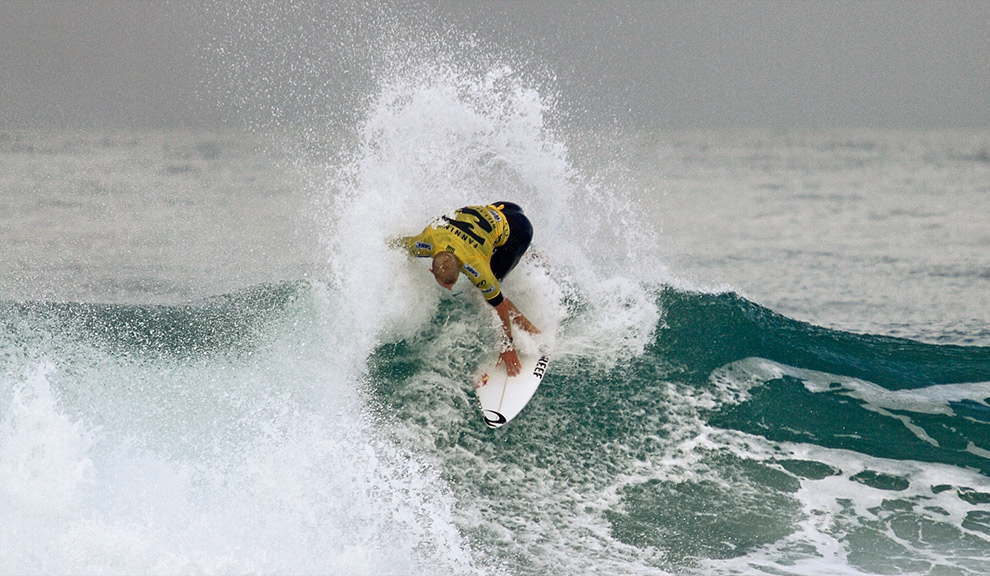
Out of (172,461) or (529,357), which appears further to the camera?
(529,357)

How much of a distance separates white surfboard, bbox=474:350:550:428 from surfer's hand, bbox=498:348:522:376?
0.04 metres

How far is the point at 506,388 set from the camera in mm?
5539

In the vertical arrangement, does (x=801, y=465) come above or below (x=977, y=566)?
above

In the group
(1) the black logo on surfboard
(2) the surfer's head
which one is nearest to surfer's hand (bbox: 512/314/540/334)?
(1) the black logo on surfboard

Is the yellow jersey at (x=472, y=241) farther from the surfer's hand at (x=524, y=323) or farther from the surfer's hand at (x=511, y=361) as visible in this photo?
the surfer's hand at (x=511, y=361)

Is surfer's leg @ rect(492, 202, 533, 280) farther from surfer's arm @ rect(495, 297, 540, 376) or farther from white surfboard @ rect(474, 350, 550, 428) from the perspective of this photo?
white surfboard @ rect(474, 350, 550, 428)

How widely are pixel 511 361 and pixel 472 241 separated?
1.02 meters

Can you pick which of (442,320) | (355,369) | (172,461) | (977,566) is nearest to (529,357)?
(442,320)

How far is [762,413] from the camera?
5.95 m

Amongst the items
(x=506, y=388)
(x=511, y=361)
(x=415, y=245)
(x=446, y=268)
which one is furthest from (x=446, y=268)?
(x=506, y=388)

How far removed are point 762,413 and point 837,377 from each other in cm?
118

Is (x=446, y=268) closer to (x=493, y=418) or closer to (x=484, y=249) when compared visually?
(x=484, y=249)

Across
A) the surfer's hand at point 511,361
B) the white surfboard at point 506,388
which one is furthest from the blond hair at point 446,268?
the white surfboard at point 506,388

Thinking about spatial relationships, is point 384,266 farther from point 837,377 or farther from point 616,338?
point 837,377
